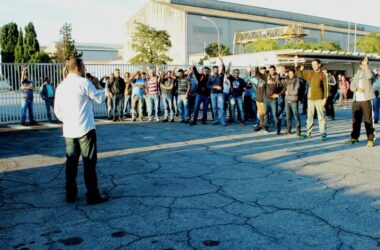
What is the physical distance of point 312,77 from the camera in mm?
9891

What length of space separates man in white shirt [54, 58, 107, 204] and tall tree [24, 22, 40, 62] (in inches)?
1810

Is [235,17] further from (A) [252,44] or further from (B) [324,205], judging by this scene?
(B) [324,205]

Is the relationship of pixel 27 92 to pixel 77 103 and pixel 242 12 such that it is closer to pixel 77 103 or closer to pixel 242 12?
pixel 77 103

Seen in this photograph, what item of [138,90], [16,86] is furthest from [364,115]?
[16,86]

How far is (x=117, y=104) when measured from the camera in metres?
15.1

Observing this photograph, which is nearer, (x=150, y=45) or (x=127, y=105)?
(x=127, y=105)

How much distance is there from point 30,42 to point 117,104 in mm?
37964

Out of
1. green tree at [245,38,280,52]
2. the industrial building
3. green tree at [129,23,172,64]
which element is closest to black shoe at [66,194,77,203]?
green tree at [245,38,280,52]

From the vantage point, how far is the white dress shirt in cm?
501

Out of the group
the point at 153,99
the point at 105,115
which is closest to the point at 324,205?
the point at 153,99

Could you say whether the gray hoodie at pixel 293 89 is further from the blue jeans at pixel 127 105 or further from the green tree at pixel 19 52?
the green tree at pixel 19 52

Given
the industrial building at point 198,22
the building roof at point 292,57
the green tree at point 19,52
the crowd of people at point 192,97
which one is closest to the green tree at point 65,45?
the green tree at point 19,52

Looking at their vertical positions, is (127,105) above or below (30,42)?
below

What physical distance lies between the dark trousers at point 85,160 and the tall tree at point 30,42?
46.1 metres
